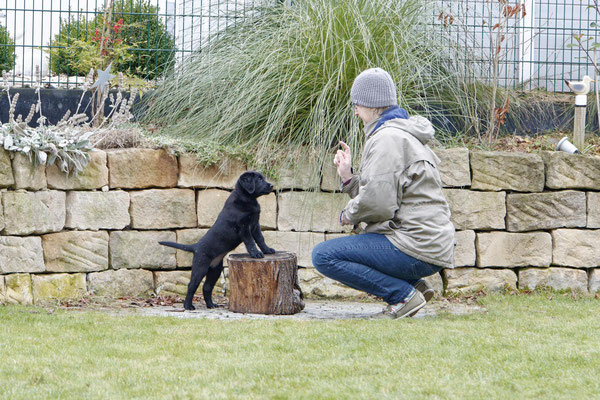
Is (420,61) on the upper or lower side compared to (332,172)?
upper

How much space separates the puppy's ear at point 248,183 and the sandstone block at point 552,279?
245 centimetres

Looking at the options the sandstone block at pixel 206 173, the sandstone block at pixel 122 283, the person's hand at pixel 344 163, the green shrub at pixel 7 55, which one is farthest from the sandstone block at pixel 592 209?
the green shrub at pixel 7 55

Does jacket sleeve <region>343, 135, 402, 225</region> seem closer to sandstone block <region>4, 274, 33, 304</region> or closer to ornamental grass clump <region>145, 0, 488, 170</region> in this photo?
ornamental grass clump <region>145, 0, 488, 170</region>

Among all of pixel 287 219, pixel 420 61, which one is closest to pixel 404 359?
pixel 287 219

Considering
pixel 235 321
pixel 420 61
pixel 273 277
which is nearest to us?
pixel 235 321

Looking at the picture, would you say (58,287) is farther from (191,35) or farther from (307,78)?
(191,35)

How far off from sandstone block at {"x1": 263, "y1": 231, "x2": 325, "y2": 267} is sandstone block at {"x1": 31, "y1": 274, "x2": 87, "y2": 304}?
1.43 m

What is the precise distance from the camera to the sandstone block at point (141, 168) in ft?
17.8

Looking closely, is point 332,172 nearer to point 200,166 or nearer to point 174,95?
point 200,166

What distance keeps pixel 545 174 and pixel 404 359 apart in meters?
2.95

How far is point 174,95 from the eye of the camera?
6211 mm

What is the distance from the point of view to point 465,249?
568 centimetres

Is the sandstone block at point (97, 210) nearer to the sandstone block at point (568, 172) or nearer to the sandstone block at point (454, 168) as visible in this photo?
the sandstone block at point (454, 168)

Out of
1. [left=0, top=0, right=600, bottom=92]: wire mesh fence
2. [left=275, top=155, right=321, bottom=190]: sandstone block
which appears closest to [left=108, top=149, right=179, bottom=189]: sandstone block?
[left=275, top=155, right=321, bottom=190]: sandstone block
